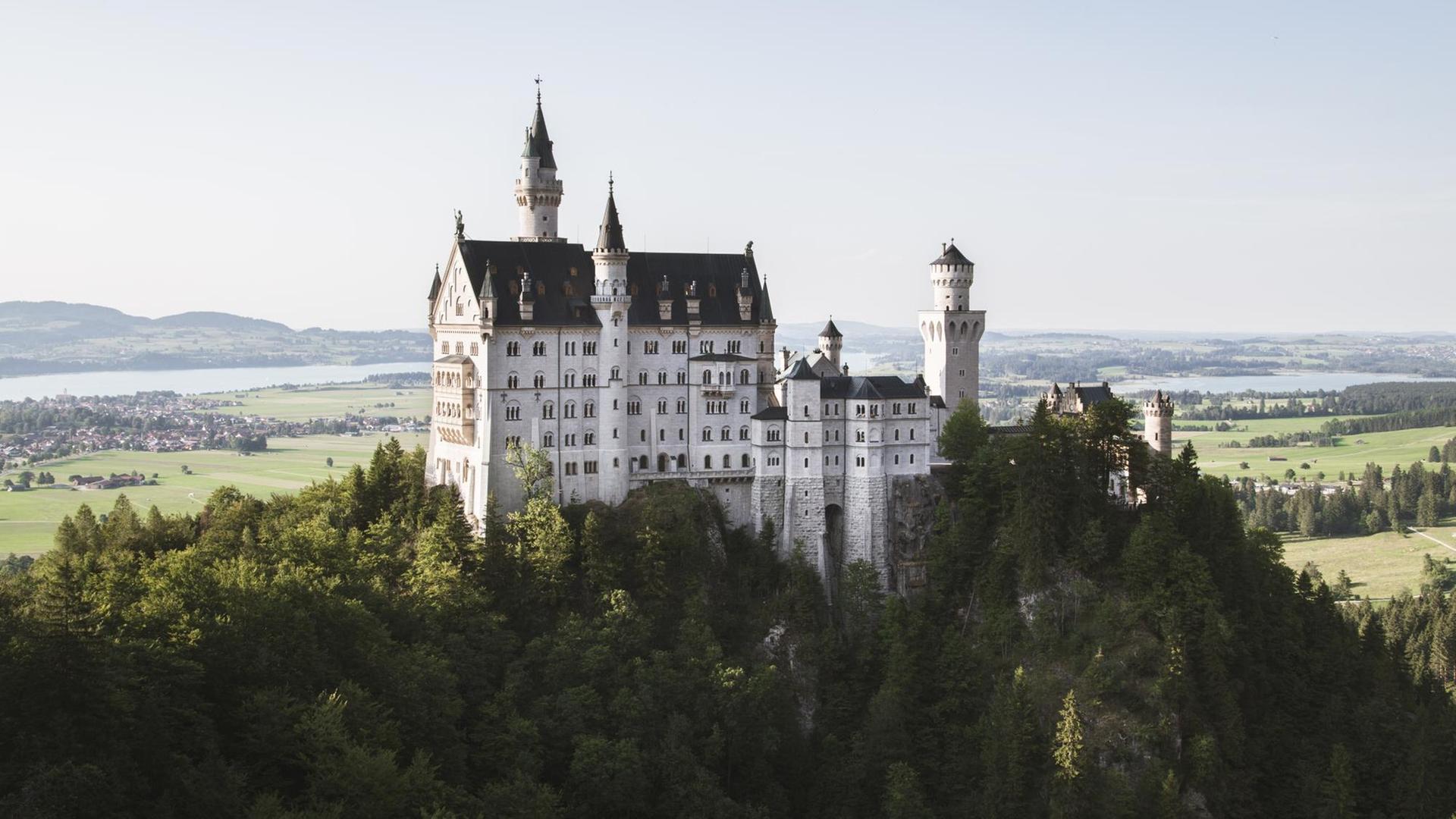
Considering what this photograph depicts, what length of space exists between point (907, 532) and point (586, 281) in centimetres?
2451

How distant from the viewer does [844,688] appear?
84.4 m

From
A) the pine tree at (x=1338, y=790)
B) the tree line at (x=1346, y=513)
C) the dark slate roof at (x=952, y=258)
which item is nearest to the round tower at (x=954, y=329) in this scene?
the dark slate roof at (x=952, y=258)

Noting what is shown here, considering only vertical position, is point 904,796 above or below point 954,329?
below

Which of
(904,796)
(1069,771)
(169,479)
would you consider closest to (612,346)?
(904,796)

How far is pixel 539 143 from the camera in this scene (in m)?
91.9

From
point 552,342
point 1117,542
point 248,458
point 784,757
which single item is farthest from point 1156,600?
point 248,458

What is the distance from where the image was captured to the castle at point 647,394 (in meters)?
85.3

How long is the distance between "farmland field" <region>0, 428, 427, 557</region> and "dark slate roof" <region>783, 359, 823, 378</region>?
61.7m

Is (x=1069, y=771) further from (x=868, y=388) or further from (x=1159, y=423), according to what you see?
(x=1159, y=423)

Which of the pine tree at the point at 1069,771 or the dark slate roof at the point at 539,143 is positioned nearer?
the pine tree at the point at 1069,771

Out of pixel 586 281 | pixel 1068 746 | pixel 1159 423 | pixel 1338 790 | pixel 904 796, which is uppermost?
pixel 586 281

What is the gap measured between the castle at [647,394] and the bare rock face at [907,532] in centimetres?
25

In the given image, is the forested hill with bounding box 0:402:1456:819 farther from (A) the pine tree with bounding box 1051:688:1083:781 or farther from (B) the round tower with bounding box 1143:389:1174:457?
(B) the round tower with bounding box 1143:389:1174:457

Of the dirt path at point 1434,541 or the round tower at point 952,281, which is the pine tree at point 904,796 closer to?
the round tower at point 952,281
